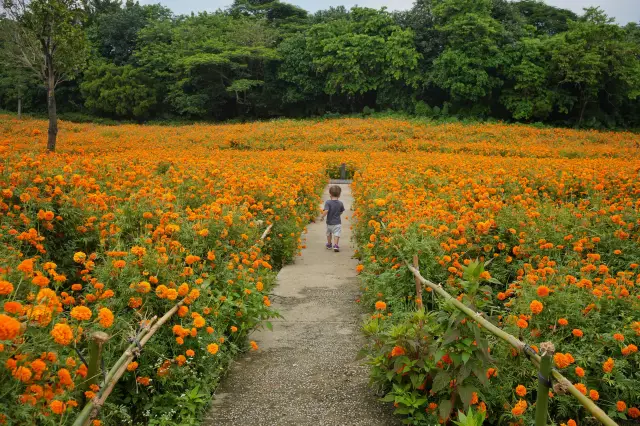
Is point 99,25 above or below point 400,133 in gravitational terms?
above

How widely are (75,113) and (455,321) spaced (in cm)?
4457

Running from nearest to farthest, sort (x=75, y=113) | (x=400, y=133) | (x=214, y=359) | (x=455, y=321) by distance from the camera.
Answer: (x=455, y=321)
(x=214, y=359)
(x=400, y=133)
(x=75, y=113)

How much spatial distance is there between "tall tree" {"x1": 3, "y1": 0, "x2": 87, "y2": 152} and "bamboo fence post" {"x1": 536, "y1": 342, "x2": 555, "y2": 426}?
648 inches

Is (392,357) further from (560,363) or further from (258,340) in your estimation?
(258,340)

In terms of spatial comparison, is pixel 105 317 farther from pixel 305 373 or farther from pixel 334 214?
pixel 334 214

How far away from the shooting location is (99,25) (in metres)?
45.6

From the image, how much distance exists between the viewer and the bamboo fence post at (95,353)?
2.00 meters

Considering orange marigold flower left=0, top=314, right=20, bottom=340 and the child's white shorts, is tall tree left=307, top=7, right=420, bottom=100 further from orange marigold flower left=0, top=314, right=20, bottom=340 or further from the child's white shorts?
orange marigold flower left=0, top=314, right=20, bottom=340

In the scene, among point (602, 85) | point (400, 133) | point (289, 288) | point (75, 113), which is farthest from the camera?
point (75, 113)

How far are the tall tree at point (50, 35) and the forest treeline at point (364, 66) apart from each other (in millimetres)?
18376

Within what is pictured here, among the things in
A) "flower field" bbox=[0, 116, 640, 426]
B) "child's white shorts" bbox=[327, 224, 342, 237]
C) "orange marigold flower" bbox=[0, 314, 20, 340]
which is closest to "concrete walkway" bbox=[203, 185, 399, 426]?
"flower field" bbox=[0, 116, 640, 426]

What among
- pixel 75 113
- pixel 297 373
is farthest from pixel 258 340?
pixel 75 113

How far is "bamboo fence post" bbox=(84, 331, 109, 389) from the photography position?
2000mm

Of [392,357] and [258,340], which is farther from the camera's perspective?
[258,340]
